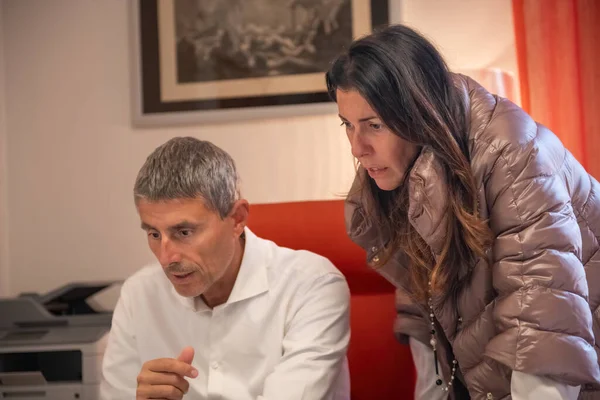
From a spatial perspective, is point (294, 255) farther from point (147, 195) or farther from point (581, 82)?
point (581, 82)

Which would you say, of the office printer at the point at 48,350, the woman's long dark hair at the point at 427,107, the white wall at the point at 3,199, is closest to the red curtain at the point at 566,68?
the woman's long dark hair at the point at 427,107

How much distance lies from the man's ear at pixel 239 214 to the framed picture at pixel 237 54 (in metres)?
0.91

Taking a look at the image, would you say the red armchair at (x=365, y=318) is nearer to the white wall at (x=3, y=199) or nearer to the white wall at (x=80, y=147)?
the white wall at (x=80, y=147)

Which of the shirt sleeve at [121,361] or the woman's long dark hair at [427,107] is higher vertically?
the woman's long dark hair at [427,107]

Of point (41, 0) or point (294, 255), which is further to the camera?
point (41, 0)

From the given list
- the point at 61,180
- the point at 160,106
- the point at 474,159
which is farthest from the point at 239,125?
the point at 474,159

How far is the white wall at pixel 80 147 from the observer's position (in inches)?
90.4

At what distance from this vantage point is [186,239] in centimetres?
131

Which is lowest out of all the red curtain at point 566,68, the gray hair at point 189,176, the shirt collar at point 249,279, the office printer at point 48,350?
the office printer at point 48,350

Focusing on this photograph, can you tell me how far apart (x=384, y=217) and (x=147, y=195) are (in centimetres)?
51

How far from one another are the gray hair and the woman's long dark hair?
332 millimetres

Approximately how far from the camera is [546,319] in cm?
101

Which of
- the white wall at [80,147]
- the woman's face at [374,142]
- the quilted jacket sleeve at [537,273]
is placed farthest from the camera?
the white wall at [80,147]

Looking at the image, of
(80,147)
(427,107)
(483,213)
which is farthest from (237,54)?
(483,213)
